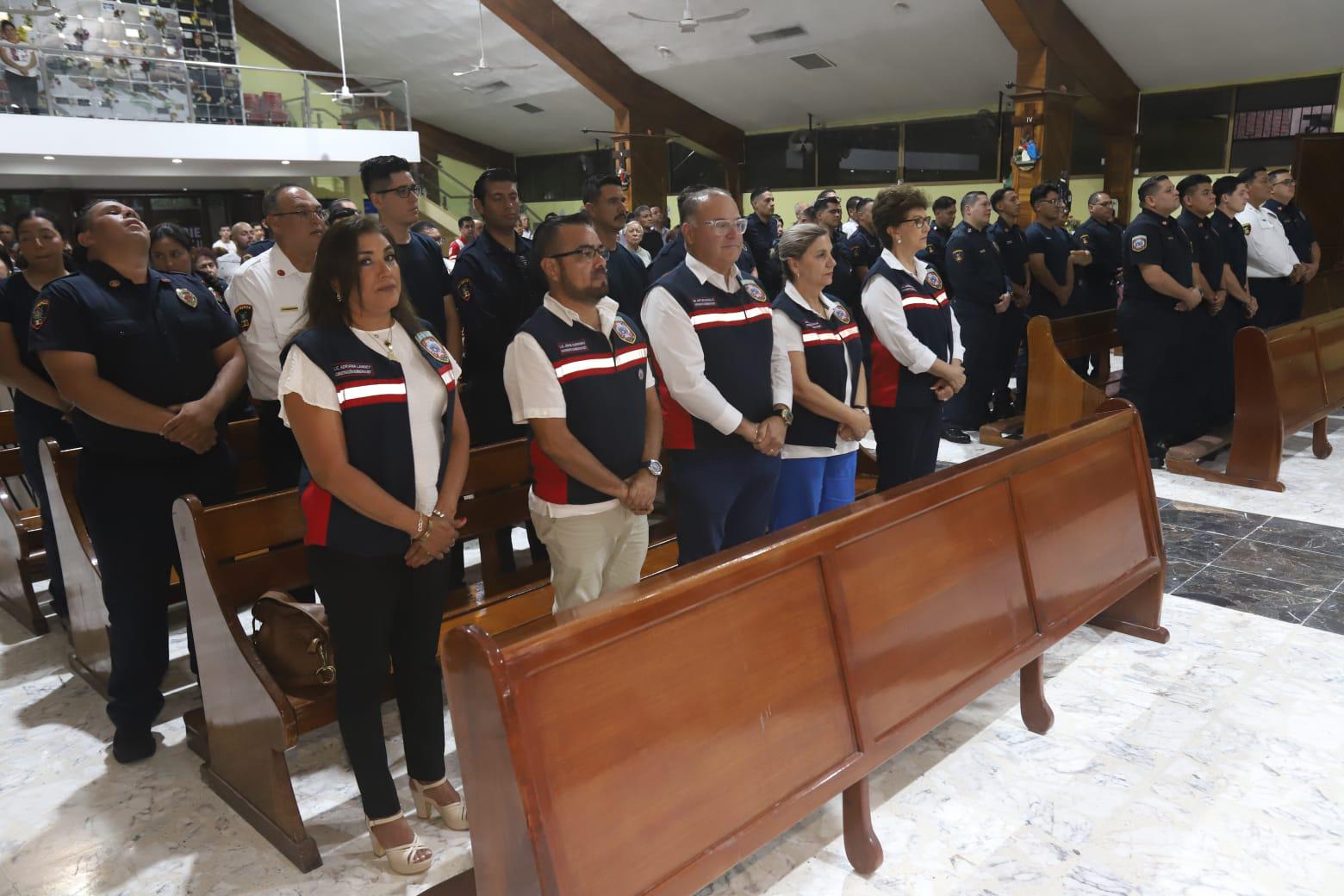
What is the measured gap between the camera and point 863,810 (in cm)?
192

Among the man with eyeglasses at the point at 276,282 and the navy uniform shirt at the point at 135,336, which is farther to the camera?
the man with eyeglasses at the point at 276,282

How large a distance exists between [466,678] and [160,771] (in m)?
1.46

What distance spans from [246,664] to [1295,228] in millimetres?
6702

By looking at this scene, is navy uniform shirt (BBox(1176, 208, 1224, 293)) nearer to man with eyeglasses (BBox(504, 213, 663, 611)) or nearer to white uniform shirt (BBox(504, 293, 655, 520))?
man with eyeglasses (BBox(504, 213, 663, 611))

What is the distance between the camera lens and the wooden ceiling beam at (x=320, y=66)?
14867mm

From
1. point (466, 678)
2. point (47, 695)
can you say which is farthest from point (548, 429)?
point (47, 695)

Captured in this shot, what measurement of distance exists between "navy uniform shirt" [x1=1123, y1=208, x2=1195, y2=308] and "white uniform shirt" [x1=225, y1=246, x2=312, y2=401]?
3.96 meters

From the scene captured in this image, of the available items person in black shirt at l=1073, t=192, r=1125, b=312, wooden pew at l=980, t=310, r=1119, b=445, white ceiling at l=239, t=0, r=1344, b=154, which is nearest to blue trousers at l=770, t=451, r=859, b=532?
wooden pew at l=980, t=310, r=1119, b=445

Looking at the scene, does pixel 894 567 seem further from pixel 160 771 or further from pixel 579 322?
pixel 160 771

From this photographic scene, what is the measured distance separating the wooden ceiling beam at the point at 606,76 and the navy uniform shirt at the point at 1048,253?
7.72m

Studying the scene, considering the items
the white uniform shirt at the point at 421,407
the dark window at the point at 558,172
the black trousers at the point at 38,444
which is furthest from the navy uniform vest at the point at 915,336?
the dark window at the point at 558,172

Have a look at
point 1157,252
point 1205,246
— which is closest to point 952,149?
point 1205,246

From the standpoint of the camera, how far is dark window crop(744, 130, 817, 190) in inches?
521

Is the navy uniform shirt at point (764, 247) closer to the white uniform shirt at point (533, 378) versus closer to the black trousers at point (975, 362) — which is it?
the black trousers at point (975, 362)
